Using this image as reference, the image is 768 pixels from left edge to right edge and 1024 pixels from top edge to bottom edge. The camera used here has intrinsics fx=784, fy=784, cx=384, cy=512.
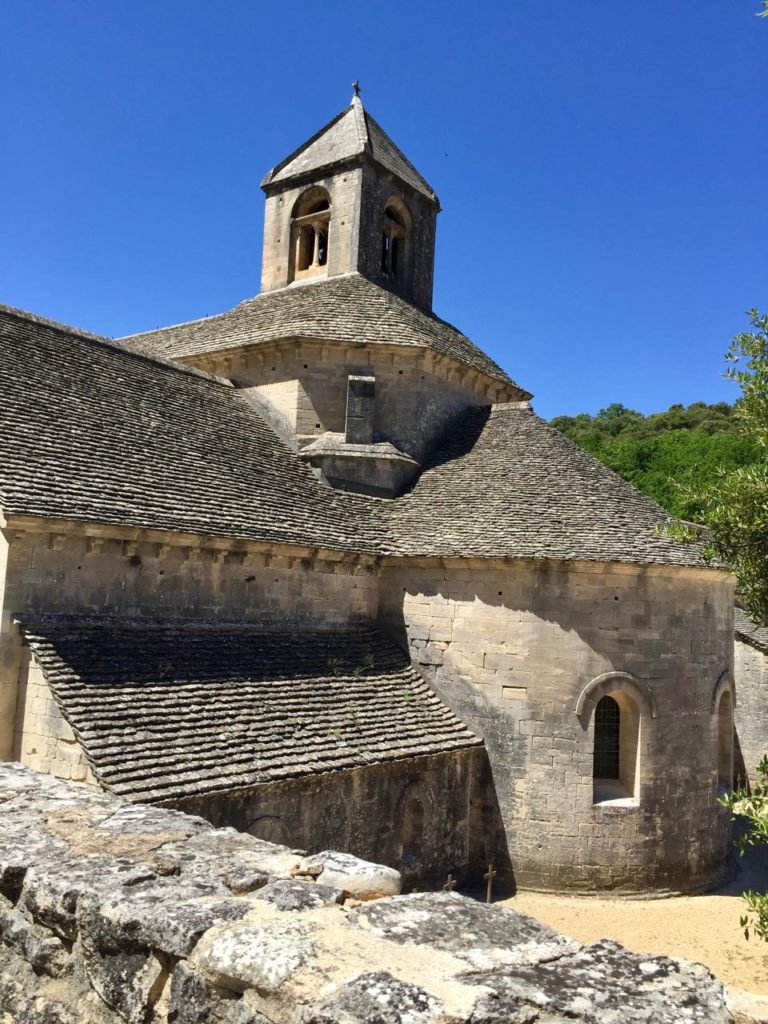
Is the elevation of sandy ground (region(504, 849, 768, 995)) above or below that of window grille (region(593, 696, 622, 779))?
below

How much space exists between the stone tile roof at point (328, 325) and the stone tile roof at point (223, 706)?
617cm

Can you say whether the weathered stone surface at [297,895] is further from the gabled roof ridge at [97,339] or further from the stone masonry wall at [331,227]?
the stone masonry wall at [331,227]

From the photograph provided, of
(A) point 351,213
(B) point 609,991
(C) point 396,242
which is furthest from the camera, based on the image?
(C) point 396,242

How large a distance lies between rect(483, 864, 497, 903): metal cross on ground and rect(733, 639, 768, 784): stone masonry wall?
374 inches

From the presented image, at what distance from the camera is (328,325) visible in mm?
15102

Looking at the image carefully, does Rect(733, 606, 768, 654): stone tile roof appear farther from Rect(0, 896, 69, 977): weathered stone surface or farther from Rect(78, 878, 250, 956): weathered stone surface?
Rect(0, 896, 69, 977): weathered stone surface

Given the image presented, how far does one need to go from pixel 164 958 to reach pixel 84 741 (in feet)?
17.1

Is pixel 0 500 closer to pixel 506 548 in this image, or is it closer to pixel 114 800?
pixel 114 800

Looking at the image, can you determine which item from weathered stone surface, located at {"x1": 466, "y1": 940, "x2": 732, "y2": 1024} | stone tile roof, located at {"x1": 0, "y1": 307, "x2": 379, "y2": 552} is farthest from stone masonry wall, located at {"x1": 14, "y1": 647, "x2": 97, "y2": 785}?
weathered stone surface, located at {"x1": 466, "y1": 940, "x2": 732, "y2": 1024}

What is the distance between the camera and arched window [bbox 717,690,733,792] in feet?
42.5

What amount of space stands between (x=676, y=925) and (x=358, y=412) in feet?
31.0

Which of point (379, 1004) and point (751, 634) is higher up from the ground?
point (751, 634)

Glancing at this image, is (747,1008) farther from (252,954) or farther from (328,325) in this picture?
(328,325)

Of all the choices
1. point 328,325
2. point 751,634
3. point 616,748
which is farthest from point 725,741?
point 328,325
